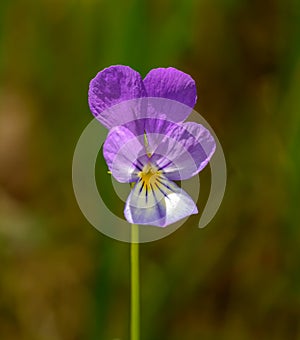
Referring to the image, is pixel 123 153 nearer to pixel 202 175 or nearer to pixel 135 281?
pixel 135 281

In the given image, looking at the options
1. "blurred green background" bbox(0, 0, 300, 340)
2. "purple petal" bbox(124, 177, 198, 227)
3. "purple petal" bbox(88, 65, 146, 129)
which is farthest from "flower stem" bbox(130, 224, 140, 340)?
"blurred green background" bbox(0, 0, 300, 340)

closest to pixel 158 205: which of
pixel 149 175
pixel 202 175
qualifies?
pixel 149 175

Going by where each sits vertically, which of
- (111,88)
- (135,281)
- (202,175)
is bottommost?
(135,281)

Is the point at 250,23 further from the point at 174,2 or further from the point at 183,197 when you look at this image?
the point at 183,197

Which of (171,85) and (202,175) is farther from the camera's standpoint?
(202,175)

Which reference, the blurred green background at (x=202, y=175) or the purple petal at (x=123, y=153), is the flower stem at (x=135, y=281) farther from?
the blurred green background at (x=202, y=175)

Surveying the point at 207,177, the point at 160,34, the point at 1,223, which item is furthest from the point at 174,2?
the point at 1,223
